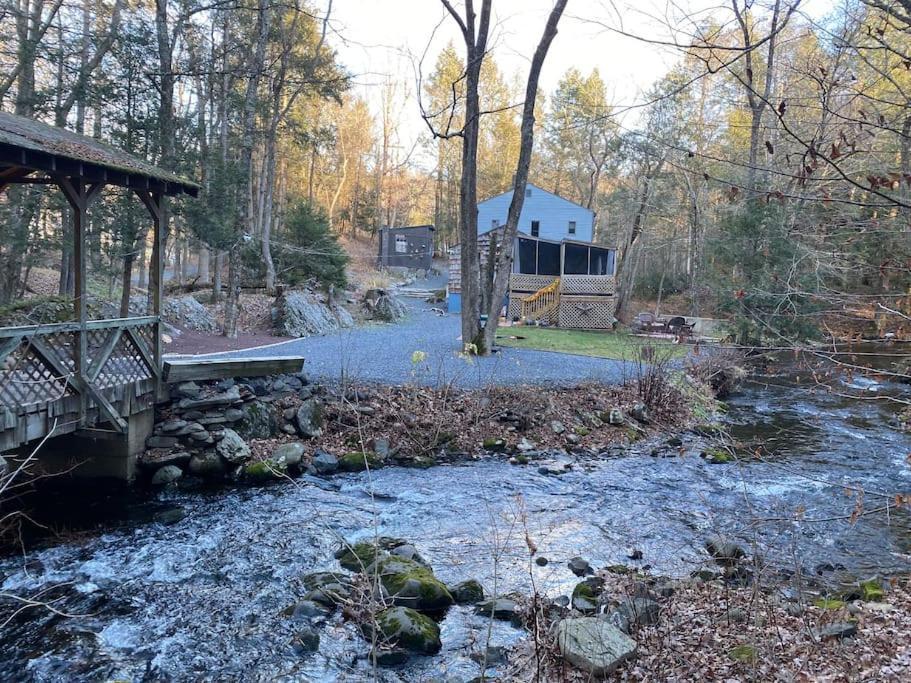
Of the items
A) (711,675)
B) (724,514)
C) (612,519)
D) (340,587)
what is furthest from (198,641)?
(724,514)

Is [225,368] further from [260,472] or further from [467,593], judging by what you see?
[467,593]

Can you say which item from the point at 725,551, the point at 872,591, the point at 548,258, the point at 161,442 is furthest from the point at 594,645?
the point at 548,258

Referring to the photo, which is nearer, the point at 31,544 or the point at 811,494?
the point at 31,544

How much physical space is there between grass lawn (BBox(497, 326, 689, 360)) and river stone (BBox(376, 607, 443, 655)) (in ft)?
28.4

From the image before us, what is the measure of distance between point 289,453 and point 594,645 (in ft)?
18.1

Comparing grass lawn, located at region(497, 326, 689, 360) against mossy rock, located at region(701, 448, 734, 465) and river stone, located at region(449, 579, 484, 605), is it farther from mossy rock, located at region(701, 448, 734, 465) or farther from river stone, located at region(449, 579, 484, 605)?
river stone, located at region(449, 579, 484, 605)

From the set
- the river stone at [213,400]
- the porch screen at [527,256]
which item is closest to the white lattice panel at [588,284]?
the porch screen at [527,256]

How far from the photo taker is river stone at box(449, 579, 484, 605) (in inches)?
194

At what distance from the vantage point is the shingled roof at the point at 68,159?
5.69 m

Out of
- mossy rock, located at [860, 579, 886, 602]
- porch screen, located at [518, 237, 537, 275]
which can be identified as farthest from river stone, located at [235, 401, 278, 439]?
porch screen, located at [518, 237, 537, 275]

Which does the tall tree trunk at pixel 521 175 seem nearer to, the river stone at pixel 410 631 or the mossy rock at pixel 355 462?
the mossy rock at pixel 355 462

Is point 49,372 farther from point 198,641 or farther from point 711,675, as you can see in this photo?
point 711,675

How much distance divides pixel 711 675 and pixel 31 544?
6441 mm

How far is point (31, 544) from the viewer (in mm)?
5809
